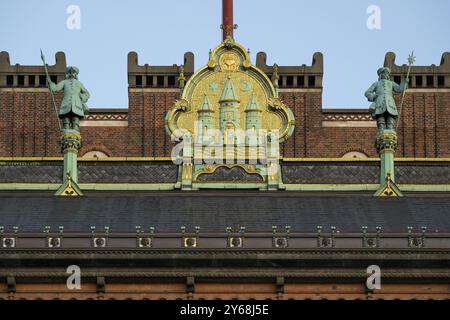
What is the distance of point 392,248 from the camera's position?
58.6 m

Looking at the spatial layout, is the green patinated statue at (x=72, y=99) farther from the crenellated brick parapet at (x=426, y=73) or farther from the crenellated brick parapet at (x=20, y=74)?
the crenellated brick parapet at (x=426, y=73)

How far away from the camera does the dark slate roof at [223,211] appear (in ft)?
202

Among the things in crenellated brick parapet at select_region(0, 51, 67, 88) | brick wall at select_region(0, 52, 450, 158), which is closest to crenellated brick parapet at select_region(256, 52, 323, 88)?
brick wall at select_region(0, 52, 450, 158)

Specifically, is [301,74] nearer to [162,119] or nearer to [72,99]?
[162,119]

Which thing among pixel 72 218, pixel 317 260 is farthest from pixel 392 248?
pixel 72 218

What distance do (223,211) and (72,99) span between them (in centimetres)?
874

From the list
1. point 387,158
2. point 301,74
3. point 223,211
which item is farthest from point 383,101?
point 301,74

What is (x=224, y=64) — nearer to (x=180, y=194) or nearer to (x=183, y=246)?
(x=180, y=194)

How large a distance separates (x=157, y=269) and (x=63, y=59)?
5329cm

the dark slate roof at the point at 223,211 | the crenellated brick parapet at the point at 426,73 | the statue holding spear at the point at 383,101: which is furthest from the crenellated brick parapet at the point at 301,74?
the dark slate roof at the point at 223,211

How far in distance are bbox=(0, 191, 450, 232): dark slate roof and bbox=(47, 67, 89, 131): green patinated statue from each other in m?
4.66

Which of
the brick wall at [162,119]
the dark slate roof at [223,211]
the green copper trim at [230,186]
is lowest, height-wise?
the dark slate roof at [223,211]

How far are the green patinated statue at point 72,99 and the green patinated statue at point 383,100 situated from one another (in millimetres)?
9670
